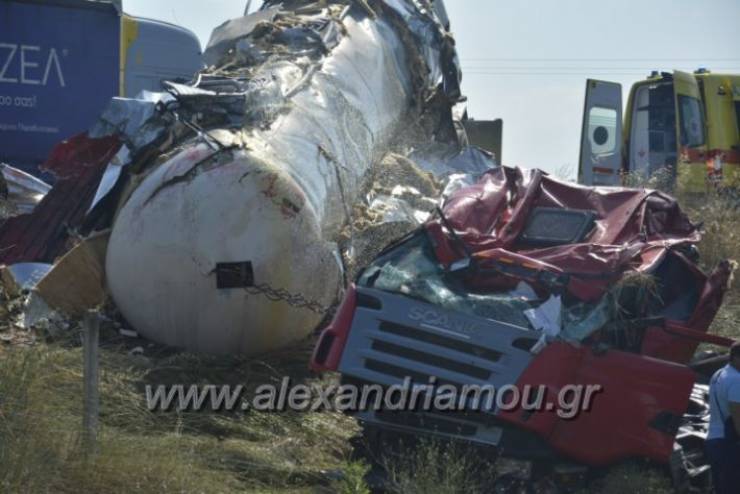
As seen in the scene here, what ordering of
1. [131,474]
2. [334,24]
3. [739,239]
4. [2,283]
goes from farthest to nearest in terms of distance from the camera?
[739,239], [334,24], [2,283], [131,474]

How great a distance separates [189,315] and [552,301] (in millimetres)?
2442

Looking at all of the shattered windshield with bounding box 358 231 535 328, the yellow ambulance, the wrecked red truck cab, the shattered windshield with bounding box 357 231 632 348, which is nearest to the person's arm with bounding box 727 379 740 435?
the wrecked red truck cab

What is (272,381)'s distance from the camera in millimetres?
7391

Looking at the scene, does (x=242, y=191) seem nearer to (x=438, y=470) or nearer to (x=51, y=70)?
(x=438, y=470)

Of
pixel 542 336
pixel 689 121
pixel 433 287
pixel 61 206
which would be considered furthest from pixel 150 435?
pixel 689 121

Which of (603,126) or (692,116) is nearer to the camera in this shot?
(692,116)

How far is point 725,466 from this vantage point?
5812 mm

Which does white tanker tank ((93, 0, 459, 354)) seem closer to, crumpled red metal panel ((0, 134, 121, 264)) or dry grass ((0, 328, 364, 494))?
dry grass ((0, 328, 364, 494))

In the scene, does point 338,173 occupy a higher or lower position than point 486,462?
higher

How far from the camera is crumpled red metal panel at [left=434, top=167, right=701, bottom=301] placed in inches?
258

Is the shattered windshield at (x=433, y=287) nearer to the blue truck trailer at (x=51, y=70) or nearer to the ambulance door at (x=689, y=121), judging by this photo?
the blue truck trailer at (x=51, y=70)

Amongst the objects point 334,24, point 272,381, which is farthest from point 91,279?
point 334,24

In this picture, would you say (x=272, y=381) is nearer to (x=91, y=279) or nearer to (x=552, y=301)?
(x=91, y=279)

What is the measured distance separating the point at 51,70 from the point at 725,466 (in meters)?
10.4
